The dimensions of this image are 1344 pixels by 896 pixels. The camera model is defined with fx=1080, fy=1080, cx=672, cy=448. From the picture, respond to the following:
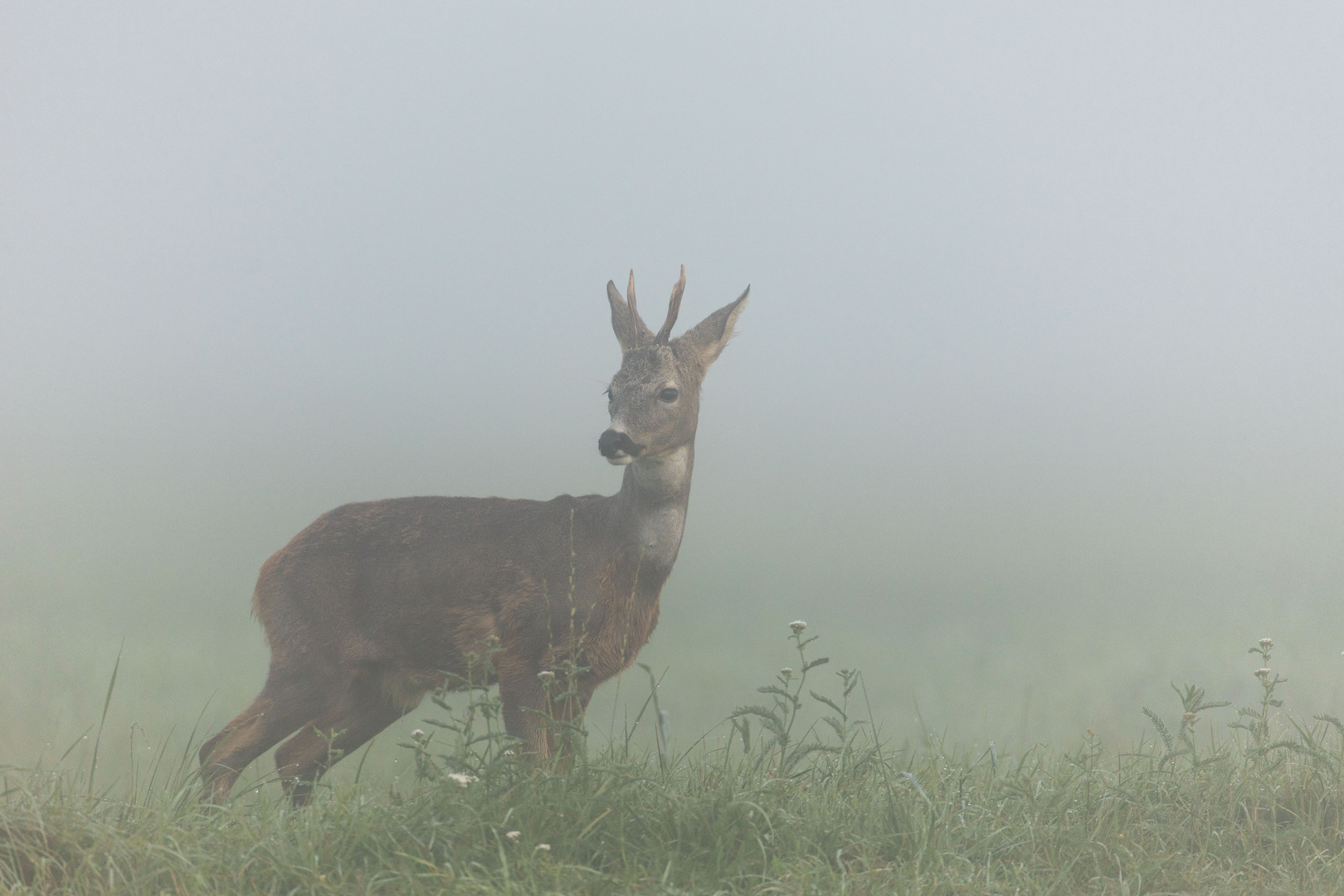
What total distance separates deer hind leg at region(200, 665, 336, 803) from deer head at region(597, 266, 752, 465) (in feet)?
6.23

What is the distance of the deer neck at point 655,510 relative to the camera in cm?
519

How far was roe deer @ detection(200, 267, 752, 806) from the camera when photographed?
505 cm

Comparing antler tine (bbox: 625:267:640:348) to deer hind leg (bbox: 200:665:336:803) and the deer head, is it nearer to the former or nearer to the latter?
the deer head

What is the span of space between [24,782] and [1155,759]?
421cm

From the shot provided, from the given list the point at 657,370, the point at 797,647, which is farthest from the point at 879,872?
the point at 657,370

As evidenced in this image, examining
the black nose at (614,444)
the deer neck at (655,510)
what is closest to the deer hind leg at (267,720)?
the deer neck at (655,510)

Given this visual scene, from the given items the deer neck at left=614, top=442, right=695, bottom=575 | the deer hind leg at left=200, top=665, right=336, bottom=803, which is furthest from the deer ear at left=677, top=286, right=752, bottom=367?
the deer hind leg at left=200, top=665, right=336, bottom=803

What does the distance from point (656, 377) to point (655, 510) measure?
2.09ft

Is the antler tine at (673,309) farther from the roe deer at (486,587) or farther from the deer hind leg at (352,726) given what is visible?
the deer hind leg at (352,726)

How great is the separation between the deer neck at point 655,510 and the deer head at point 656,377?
0.09 meters

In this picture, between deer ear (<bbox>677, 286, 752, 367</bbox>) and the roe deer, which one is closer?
the roe deer

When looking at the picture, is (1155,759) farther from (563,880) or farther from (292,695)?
(292,695)

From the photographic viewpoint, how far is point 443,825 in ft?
10.4

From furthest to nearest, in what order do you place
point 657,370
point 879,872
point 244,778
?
1. point 657,370
2. point 244,778
3. point 879,872
